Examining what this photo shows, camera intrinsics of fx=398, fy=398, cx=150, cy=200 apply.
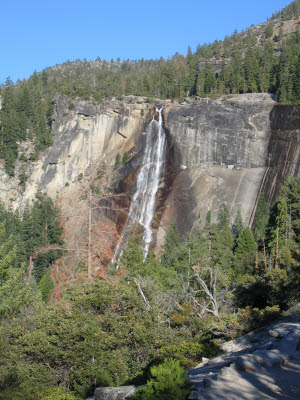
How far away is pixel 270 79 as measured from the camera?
71250mm

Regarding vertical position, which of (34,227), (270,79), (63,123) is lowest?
(34,227)

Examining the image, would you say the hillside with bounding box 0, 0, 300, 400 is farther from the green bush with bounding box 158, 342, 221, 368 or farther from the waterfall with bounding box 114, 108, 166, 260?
the waterfall with bounding box 114, 108, 166, 260

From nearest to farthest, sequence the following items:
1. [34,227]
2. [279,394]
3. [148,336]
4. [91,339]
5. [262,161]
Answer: [279,394] → [91,339] → [148,336] → [262,161] → [34,227]

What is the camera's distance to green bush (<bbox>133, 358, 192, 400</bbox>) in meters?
7.29

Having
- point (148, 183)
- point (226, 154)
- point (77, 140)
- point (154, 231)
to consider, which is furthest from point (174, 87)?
point (154, 231)

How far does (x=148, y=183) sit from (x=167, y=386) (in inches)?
2122

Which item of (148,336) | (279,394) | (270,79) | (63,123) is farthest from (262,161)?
(279,394)

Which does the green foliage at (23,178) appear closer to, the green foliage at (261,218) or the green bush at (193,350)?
the green foliage at (261,218)

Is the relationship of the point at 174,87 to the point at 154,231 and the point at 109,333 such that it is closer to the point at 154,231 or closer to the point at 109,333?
the point at 154,231

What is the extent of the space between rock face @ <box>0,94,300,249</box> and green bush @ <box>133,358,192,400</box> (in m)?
46.7

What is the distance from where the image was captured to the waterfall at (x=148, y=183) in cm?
5688

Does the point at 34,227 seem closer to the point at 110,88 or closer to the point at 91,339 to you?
the point at 110,88

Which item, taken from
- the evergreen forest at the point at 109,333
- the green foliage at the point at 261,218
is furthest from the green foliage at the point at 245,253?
the evergreen forest at the point at 109,333

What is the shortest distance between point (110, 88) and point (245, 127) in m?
30.3
